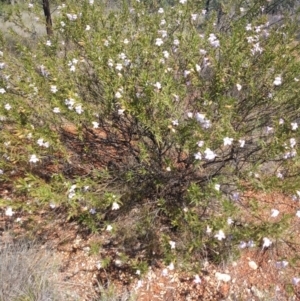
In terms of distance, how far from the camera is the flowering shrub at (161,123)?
2.35m

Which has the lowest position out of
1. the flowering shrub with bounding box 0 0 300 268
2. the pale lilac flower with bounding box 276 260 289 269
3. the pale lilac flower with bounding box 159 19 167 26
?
the pale lilac flower with bounding box 276 260 289 269

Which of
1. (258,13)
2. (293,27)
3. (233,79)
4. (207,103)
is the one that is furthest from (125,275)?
(258,13)

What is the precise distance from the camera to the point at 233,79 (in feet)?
8.43

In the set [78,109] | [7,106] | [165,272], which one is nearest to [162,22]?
[78,109]

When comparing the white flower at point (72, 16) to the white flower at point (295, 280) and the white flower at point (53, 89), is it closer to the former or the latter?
the white flower at point (53, 89)

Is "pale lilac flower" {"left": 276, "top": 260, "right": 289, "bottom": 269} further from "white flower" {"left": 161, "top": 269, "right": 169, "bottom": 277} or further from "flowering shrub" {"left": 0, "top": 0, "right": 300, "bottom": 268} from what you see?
"white flower" {"left": 161, "top": 269, "right": 169, "bottom": 277}

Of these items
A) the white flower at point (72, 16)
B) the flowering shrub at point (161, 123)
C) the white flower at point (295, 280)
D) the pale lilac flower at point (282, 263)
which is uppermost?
the white flower at point (72, 16)

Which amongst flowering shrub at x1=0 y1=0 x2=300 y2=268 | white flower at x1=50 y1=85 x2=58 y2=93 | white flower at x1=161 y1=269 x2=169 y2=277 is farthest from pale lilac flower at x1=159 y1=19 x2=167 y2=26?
white flower at x1=161 y1=269 x2=169 y2=277

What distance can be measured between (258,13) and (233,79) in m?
1.80

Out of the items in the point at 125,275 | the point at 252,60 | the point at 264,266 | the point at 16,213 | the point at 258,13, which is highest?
the point at 258,13

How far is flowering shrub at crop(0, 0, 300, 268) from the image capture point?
2348 millimetres

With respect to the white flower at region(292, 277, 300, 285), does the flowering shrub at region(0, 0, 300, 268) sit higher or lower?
higher

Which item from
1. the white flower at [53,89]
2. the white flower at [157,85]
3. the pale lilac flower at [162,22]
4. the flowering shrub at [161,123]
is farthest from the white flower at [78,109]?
the pale lilac flower at [162,22]

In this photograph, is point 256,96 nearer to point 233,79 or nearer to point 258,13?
point 233,79
